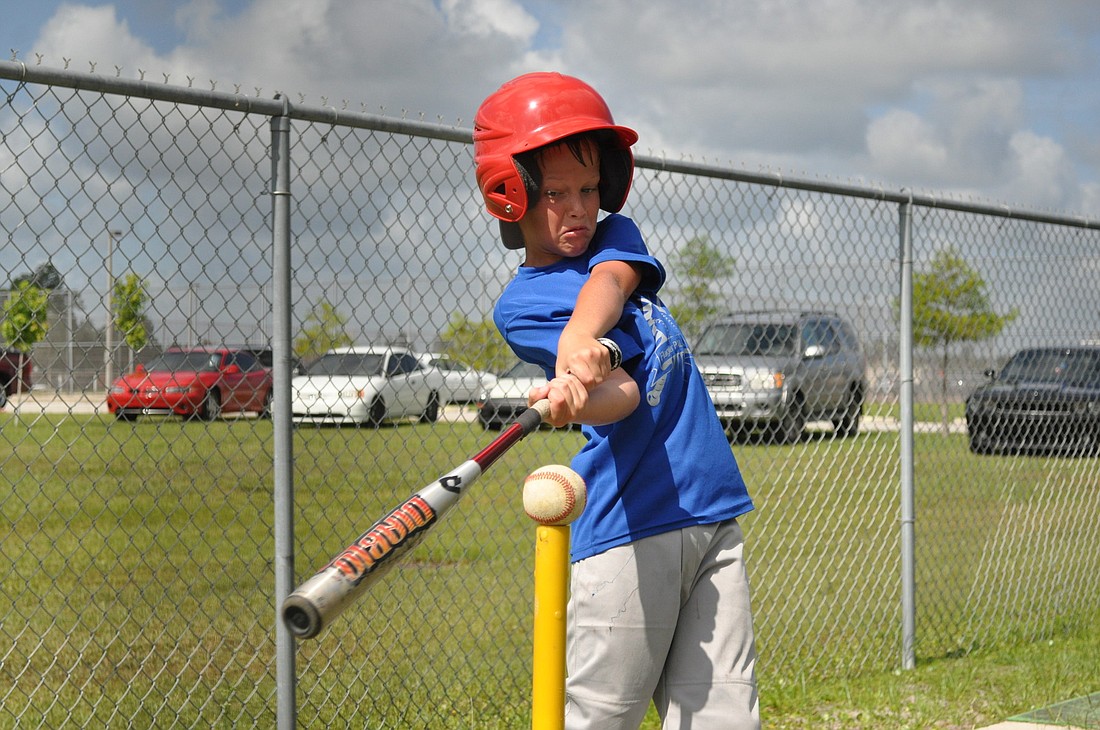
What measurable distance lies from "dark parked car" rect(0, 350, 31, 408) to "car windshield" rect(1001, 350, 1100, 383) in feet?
15.6

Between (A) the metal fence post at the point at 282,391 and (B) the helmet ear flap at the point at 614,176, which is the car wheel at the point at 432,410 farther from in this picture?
(B) the helmet ear flap at the point at 614,176

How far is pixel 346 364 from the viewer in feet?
12.2

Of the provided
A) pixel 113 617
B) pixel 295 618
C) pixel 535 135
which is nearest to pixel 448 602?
pixel 113 617

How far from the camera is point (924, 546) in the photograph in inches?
298

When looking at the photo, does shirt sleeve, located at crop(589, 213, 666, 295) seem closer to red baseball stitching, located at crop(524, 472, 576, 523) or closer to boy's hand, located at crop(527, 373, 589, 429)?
boy's hand, located at crop(527, 373, 589, 429)

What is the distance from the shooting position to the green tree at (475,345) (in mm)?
3996

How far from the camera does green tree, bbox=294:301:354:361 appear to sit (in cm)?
347

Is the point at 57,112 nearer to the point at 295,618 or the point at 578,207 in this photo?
the point at 578,207

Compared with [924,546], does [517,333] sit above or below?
above

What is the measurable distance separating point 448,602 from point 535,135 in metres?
4.07

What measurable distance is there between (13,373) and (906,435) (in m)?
3.56

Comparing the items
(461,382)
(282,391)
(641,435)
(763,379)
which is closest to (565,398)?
(641,435)

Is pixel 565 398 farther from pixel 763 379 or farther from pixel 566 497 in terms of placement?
pixel 763 379

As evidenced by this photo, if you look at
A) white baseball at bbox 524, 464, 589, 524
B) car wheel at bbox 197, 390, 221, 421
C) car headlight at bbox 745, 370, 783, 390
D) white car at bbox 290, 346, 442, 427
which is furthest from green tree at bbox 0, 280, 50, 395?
car headlight at bbox 745, 370, 783, 390
